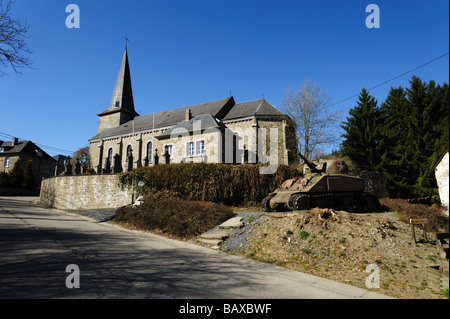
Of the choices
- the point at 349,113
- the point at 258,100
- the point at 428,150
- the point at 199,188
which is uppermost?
the point at 258,100

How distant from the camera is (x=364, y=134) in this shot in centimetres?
2209

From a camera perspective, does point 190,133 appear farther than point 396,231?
Yes

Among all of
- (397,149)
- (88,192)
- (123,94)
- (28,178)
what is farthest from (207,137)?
(28,178)

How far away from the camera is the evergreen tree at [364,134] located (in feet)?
70.3

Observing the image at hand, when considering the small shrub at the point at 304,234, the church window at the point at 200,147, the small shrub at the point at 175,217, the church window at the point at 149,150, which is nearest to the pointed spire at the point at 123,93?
the church window at the point at 149,150

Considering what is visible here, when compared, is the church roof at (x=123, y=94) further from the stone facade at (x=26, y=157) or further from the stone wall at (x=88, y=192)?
the stone wall at (x=88, y=192)

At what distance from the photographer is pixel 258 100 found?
105ft

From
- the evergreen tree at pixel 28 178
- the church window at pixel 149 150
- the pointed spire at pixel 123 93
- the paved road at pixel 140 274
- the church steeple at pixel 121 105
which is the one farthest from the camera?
the pointed spire at pixel 123 93

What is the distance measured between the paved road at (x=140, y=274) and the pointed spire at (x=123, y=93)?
39939 millimetres

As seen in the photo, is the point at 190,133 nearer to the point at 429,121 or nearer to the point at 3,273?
the point at 429,121

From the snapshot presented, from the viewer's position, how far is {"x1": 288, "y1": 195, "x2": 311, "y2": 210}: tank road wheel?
1093 cm

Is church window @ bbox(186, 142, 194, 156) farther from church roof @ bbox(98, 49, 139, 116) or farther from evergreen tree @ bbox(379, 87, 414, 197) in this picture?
church roof @ bbox(98, 49, 139, 116)
